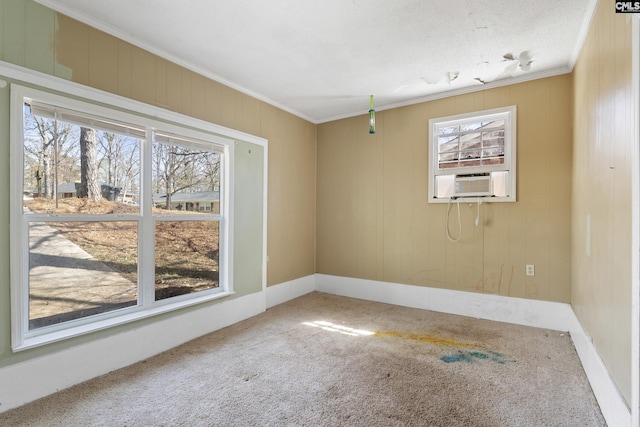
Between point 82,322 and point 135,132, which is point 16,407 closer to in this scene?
point 82,322

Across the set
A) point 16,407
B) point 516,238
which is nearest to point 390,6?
point 516,238

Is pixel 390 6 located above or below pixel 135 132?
above

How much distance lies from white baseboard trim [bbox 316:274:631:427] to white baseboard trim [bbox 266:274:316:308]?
165 mm

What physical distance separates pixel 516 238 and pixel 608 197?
65.1 inches

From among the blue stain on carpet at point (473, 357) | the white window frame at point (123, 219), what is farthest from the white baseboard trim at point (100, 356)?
the blue stain on carpet at point (473, 357)

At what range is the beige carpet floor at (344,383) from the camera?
1756 millimetres

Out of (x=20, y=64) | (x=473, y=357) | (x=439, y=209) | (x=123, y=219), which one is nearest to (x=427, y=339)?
(x=473, y=357)

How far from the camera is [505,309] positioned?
10.8 ft

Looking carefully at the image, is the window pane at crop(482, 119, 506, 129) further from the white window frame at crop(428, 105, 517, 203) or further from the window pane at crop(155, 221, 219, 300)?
the window pane at crop(155, 221, 219, 300)

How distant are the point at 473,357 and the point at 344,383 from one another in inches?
45.1

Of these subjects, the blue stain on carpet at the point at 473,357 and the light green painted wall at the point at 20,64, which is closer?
the light green painted wall at the point at 20,64

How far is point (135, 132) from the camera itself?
2.53m

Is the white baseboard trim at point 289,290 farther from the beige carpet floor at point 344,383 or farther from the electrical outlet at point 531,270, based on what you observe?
the electrical outlet at point 531,270

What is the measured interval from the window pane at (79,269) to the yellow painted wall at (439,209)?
2695mm
